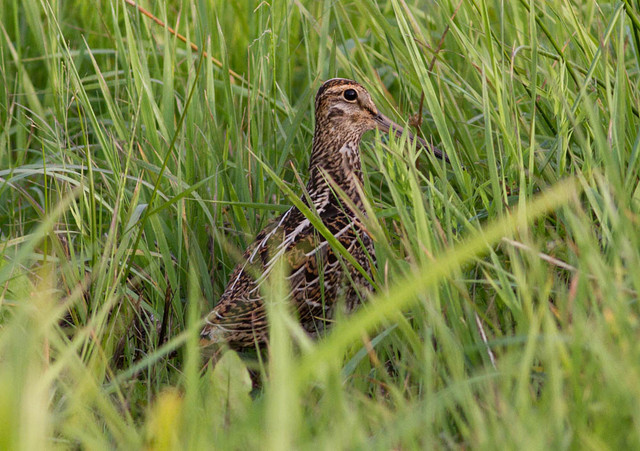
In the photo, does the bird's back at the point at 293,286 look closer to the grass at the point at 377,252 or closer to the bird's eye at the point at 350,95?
the grass at the point at 377,252

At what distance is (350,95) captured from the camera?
12.7 ft

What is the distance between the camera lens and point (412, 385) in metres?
2.54

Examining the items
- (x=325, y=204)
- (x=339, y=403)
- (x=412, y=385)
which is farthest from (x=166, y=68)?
(x=339, y=403)

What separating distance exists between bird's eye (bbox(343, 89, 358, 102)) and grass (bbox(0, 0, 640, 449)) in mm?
196

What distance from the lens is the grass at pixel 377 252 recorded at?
188cm

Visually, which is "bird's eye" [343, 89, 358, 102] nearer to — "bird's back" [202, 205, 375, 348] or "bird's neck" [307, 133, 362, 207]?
"bird's neck" [307, 133, 362, 207]

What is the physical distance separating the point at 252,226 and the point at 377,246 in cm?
113

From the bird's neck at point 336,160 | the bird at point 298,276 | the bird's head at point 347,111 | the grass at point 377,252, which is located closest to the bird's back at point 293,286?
the bird at point 298,276

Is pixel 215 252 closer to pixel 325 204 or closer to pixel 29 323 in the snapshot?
pixel 325 204

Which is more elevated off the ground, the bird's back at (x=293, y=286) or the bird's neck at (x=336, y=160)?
the bird's neck at (x=336, y=160)

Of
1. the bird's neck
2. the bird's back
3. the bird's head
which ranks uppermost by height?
the bird's head

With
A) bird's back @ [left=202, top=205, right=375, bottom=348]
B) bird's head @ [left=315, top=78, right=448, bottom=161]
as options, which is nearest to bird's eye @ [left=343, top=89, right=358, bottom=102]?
bird's head @ [left=315, top=78, right=448, bottom=161]

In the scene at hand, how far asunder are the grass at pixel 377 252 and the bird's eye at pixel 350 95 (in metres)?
0.20

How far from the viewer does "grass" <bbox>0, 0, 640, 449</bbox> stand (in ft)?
6.18
